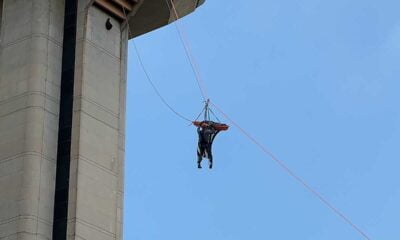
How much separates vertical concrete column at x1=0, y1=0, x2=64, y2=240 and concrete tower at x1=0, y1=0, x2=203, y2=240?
0.04 m

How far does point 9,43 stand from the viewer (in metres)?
44.5

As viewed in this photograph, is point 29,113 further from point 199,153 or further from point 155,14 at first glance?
point 155,14

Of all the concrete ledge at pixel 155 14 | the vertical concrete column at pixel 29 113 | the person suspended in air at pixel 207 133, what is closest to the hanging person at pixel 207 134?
the person suspended in air at pixel 207 133

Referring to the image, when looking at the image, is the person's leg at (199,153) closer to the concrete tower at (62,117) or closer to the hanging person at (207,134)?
the hanging person at (207,134)

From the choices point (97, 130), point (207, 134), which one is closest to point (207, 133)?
point (207, 134)

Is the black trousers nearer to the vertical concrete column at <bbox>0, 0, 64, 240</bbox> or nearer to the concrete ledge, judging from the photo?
the vertical concrete column at <bbox>0, 0, 64, 240</bbox>

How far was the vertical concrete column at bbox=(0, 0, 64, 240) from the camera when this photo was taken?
40469 mm

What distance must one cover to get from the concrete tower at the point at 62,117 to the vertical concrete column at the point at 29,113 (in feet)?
0.13

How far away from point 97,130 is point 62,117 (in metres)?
1.54

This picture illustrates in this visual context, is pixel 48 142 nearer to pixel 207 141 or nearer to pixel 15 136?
pixel 15 136

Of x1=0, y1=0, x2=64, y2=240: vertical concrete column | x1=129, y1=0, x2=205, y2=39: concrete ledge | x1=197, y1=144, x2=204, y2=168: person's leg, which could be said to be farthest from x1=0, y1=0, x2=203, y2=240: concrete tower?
x1=197, y1=144, x2=204, y2=168: person's leg

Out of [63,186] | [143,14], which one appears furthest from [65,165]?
[143,14]

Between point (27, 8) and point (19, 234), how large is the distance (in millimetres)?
10543

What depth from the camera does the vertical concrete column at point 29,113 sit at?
40.5 m
